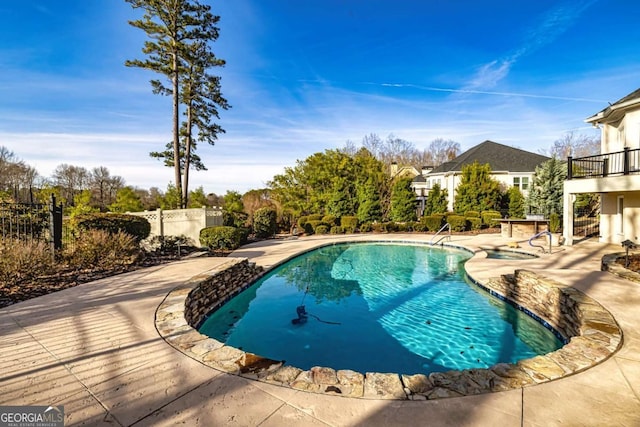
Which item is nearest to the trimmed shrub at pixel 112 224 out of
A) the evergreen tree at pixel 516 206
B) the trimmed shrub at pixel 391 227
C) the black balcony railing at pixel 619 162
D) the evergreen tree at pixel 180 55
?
the evergreen tree at pixel 180 55

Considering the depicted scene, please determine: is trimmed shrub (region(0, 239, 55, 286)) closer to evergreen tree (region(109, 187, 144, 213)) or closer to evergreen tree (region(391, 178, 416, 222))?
evergreen tree (region(109, 187, 144, 213))

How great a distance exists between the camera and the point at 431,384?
256 cm

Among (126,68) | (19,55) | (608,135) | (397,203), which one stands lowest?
(397,203)

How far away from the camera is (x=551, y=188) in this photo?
1688cm

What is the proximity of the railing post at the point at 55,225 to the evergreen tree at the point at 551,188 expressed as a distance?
888 inches

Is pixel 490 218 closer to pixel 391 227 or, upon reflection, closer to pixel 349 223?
pixel 391 227

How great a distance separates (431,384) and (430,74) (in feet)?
63.4

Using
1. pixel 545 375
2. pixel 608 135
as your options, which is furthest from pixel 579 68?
pixel 545 375

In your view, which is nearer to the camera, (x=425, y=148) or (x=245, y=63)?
(x=245, y=63)

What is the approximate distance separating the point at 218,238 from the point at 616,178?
14336 mm

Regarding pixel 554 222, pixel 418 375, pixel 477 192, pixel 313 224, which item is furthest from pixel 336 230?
pixel 418 375

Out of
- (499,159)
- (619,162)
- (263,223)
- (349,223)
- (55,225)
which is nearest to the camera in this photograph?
(55,225)

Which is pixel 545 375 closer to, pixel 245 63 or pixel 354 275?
pixel 354 275

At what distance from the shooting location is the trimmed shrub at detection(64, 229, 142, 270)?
24.9 ft
